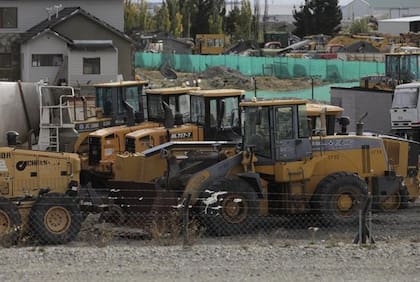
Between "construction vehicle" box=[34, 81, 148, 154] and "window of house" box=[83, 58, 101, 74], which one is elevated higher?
"window of house" box=[83, 58, 101, 74]

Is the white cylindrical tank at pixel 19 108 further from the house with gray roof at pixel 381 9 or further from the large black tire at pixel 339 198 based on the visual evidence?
the house with gray roof at pixel 381 9

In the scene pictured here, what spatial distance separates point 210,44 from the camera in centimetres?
10950

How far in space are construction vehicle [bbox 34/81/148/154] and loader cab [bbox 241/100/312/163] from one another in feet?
18.3

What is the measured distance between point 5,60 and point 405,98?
3065 centimetres

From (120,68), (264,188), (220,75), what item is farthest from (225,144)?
(220,75)

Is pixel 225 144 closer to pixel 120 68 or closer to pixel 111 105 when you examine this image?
pixel 111 105

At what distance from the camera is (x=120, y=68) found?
55.6 meters

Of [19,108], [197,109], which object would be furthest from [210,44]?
[197,109]

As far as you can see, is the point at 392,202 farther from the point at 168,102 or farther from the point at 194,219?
the point at 168,102

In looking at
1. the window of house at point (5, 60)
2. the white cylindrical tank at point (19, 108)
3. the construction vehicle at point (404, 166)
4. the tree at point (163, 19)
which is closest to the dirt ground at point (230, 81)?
the window of house at point (5, 60)

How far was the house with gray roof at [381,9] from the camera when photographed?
16462 cm

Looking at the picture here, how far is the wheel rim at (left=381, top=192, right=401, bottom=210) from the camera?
734 inches

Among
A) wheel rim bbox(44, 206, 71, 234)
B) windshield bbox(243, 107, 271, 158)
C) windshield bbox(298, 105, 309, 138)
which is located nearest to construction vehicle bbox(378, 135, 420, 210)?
windshield bbox(298, 105, 309, 138)

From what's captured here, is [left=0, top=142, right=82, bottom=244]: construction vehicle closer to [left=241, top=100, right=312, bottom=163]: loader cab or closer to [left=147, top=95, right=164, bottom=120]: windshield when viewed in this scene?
[left=241, top=100, right=312, bottom=163]: loader cab
